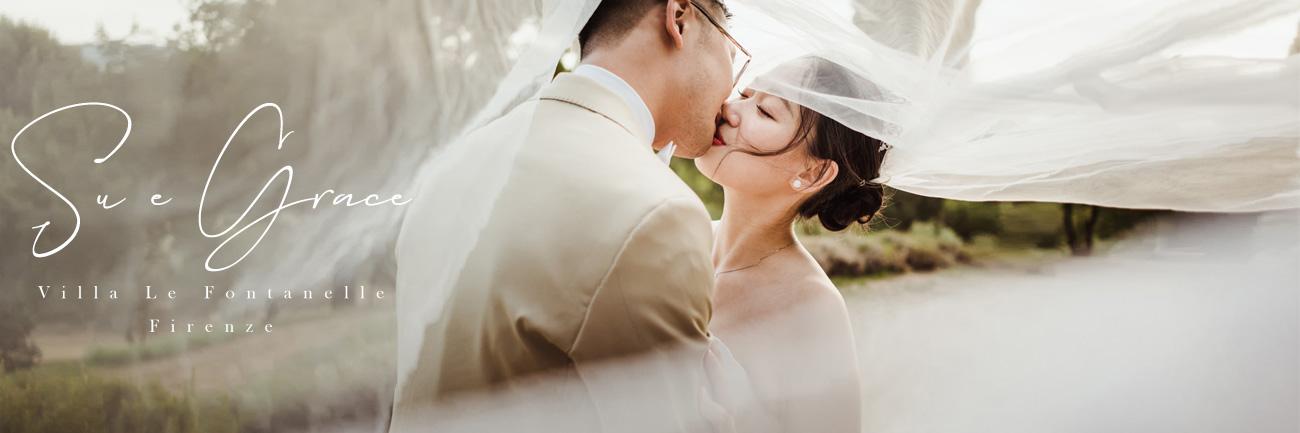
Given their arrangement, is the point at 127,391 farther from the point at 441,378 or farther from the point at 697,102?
the point at 697,102

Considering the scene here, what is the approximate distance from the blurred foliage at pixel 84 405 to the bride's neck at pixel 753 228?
1.73 meters

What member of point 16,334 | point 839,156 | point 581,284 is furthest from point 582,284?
point 16,334

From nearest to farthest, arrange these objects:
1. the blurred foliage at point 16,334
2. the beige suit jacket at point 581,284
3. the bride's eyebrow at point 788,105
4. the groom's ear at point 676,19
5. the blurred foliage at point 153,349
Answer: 1. the beige suit jacket at point 581,284
2. the groom's ear at point 676,19
3. the blurred foliage at point 153,349
4. the bride's eyebrow at point 788,105
5. the blurred foliage at point 16,334

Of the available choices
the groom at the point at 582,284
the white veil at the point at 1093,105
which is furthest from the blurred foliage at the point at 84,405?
the white veil at the point at 1093,105

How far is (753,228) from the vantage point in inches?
98.7

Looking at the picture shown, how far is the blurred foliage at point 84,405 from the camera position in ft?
9.10

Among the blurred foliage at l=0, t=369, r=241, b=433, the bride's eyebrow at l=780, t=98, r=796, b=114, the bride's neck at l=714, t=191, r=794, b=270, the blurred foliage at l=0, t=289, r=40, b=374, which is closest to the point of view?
the bride's eyebrow at l=780, t=98, r=796, b=114

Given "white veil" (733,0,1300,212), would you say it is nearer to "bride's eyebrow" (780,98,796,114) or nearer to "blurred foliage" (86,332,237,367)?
"bride's eyebrow" (780,98,796,114)

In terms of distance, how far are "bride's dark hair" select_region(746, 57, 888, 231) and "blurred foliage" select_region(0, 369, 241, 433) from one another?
6.57 feet

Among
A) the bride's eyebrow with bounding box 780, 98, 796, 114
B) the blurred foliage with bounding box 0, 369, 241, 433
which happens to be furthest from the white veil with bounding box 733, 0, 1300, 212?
the blurred foliage with bounding box 0, 369, 241, 433

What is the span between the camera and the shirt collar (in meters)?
1.67

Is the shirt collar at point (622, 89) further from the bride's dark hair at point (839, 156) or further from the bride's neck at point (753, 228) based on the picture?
the bride's neck at point (753, 228)

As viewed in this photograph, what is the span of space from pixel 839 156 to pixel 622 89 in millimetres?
828

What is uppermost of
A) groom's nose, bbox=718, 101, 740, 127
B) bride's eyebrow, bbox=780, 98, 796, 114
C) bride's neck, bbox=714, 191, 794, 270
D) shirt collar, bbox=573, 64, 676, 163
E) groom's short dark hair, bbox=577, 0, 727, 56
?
groom's short dark hair, bbox=577, 0, 727, 56
